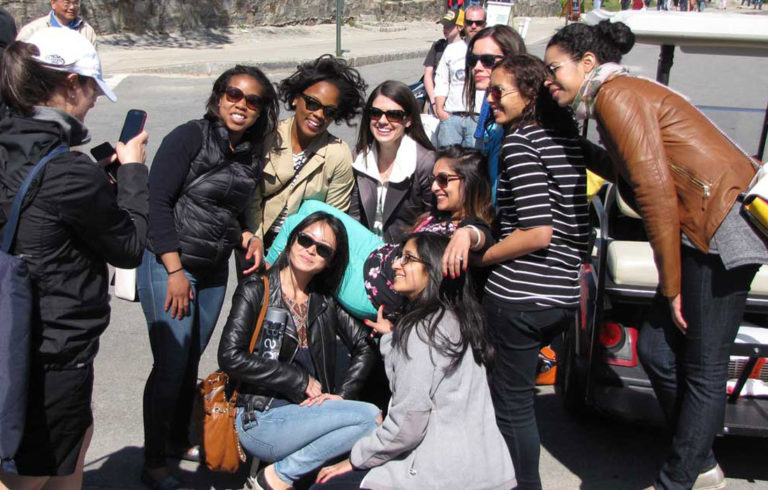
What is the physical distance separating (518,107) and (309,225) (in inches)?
38.4

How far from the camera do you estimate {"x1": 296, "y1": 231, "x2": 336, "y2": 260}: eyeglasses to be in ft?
10.7

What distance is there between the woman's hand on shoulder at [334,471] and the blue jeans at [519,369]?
1.96ft

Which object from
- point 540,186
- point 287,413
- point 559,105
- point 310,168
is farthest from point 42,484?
point 559,105

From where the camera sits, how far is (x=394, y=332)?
288 cm

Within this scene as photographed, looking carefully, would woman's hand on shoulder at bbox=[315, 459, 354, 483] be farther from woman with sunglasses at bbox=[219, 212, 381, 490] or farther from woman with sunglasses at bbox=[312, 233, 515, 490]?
woman with sunglasses at bbox=[219, 212, 381, 490]

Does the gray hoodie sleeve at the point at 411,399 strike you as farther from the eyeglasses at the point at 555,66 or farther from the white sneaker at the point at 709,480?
the white sneaker at the point at 709,480

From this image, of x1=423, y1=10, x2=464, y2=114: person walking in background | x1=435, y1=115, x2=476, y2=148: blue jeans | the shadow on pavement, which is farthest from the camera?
x1=423, y1=10, x2=464, y2=114: person walking in background

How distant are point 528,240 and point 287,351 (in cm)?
113

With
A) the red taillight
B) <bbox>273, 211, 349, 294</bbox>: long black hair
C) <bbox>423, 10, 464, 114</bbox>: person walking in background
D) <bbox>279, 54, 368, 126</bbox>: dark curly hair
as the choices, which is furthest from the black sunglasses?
<bbox>423, 10, 464, 114</bbox>: person walking in background

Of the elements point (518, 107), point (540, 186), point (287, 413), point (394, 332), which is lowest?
point (287, 413)

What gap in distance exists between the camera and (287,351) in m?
3.30

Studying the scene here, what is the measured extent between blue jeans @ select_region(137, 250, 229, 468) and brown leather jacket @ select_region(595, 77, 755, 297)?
1.76 metres

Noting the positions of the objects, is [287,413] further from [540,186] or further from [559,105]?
[559,105]

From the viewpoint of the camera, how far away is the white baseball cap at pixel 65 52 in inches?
94.6
